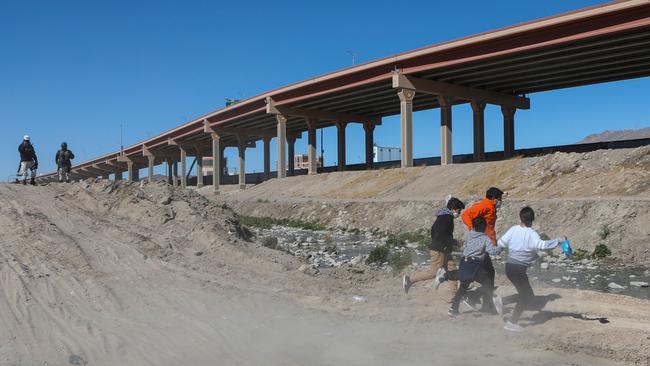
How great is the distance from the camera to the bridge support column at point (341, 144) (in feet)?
187

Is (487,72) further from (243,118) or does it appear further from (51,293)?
(51,293)

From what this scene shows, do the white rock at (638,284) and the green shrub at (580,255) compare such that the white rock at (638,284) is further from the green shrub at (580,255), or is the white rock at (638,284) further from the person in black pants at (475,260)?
the person in black pants at (475,260)

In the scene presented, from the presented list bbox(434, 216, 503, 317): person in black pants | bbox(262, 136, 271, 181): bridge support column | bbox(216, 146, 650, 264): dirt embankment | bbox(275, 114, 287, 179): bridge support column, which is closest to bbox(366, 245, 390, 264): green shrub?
bbox(216, 146, 650, 264): dirt embankment

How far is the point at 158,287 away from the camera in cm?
941

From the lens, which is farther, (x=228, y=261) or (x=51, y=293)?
(x=228, y=261)

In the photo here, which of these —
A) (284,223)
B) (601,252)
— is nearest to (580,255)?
(601,252)

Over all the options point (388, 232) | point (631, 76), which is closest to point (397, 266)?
point (388, 232)

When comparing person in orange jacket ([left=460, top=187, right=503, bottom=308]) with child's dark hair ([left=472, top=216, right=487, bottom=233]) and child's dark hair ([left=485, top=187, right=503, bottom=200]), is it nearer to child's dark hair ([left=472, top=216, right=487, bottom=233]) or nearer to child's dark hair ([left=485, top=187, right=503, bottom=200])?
child's dark hair ([left=485, top=187, right=503, bottom=200])

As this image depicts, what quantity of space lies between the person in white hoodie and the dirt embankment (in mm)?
9296

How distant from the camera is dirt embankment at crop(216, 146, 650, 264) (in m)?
17.1

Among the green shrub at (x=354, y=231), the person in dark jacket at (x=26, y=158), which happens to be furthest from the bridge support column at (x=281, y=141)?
the person in dark jacket at (x=26, y=158)

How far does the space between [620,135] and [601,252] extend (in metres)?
107

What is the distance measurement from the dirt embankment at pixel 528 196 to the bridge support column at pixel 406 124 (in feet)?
4.90

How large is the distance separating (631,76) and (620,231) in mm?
26295
